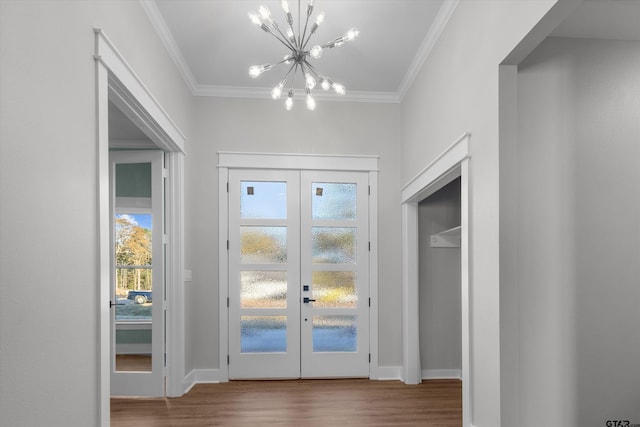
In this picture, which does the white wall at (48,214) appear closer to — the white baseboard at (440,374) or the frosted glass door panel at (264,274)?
the frosted glass door panel at (264,274)

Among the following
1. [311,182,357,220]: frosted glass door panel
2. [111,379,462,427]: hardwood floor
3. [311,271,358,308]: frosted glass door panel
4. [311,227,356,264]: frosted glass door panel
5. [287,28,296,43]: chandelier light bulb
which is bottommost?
[111,379,462,427]: hardwood floor

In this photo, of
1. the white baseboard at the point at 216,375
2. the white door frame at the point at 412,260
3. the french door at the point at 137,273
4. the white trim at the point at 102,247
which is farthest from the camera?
the white baseboard at the point at 216,375

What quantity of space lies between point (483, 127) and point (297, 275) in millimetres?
2836

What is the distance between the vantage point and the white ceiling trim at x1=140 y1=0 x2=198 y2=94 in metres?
3.36

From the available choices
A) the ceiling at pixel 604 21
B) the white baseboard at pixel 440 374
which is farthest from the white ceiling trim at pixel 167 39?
the white baseboard at pixel 440 374

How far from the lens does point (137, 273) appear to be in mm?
4539

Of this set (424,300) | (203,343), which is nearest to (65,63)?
(203,343)

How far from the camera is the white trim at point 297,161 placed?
5.06m

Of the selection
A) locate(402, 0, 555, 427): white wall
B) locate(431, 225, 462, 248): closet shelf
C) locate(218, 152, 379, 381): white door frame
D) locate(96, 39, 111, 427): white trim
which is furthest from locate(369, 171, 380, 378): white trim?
locate(96, 39, 111, 427): white trim

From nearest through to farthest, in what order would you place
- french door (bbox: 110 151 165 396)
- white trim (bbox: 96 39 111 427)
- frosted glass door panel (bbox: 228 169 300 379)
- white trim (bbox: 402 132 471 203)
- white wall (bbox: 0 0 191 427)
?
1. white wall (bbox: 0 0 191 427)
2. white trim (bbox: 96 39 111 427)
3. white trim (bbox: 402 132 471 203)
4. french door (bbox: 110 151 165 396)
5. frosted glass door panel (bbox: 228 169 300 379)

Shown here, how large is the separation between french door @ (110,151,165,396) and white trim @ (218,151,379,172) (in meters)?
0.84

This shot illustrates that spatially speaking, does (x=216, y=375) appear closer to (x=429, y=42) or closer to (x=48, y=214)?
(x=48, y=214)

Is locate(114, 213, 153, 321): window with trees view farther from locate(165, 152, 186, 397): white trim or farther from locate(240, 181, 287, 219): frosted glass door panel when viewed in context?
locate(240, 181, 287, 219): frosted glass door panel

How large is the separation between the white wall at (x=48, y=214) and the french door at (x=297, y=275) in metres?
2.75
